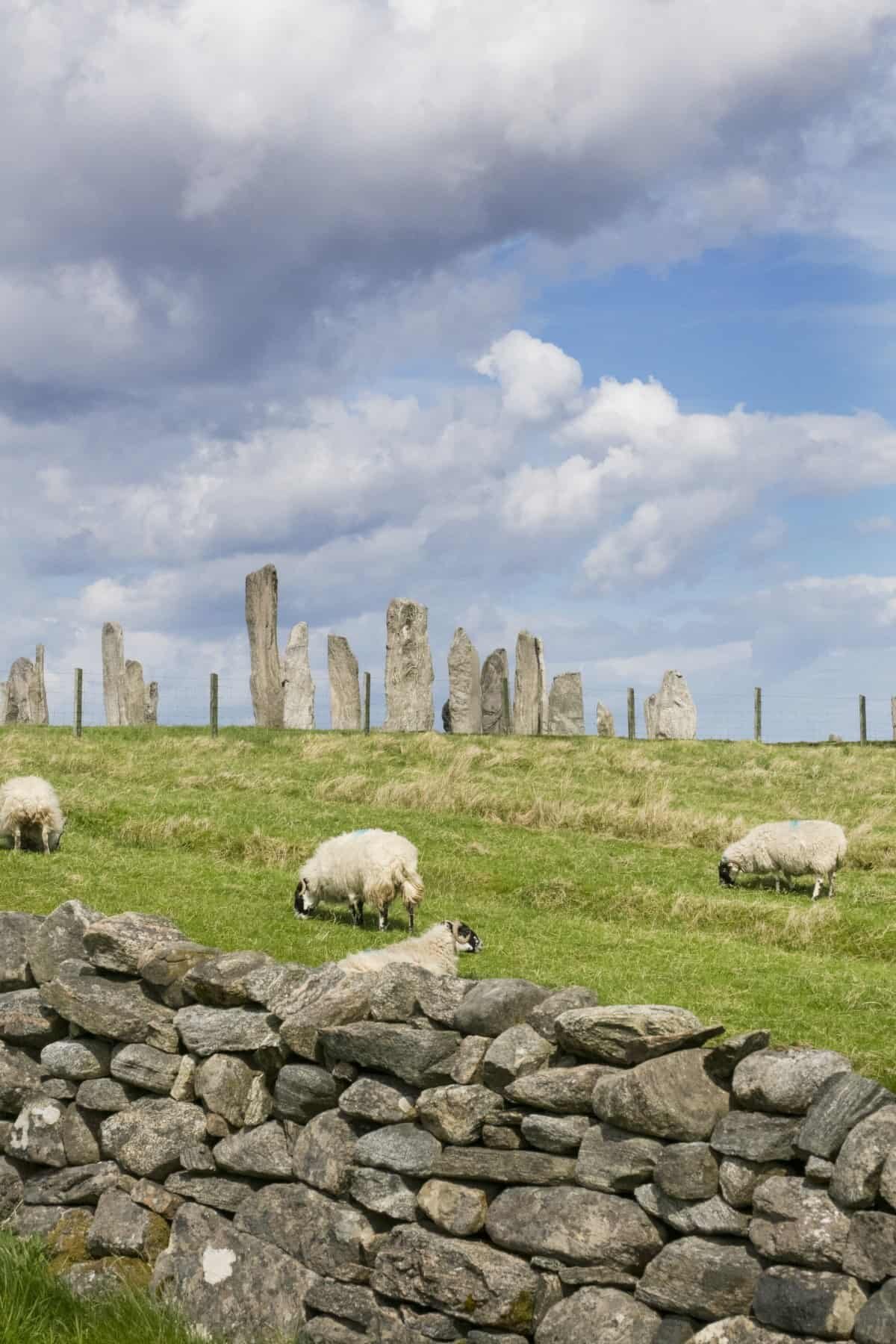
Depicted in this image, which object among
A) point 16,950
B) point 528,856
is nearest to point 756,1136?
point 16,950

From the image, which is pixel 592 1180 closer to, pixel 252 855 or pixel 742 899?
pixel 742 899

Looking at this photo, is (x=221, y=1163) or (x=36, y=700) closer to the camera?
(x=221, y=1163)

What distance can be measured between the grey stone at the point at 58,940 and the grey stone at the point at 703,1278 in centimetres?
526

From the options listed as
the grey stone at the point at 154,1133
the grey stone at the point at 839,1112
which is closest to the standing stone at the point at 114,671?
the grey stone at the point at 154,1133

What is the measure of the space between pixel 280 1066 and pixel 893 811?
2198 centimetres

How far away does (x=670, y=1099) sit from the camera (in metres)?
6.39

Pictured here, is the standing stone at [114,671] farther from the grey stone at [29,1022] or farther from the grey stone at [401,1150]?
the grey stone at [401,1150]

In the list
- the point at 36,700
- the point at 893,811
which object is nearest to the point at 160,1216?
the point at 893,811

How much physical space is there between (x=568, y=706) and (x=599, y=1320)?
→ 36.2m

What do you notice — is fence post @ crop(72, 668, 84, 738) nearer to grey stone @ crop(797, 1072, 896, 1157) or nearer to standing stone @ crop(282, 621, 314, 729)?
standing stone @ crop(282, 621, 314, 729)

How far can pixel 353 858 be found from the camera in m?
15.8

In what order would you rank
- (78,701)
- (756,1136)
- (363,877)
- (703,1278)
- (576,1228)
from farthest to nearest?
(78,701) → (363,877) → (576,1228) → (703,1278) → (756,1136)

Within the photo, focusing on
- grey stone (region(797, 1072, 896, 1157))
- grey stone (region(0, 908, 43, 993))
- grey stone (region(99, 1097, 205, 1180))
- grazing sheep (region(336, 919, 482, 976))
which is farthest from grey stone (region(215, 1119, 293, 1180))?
grey stone (region(797, 1072, 896, 1157))

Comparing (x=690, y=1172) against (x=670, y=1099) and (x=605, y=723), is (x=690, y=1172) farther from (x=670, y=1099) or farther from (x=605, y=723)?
(x=605, y=723)
